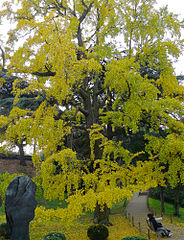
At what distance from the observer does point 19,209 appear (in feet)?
18.5

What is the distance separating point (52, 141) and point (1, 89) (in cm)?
1544

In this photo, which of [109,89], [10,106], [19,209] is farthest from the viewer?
[10,106]

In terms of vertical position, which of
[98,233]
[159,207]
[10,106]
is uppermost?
[10,106]

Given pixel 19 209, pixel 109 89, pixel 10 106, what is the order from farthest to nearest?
1. pixel 10 106
2. pixel 109 89
3. pixel 19 209

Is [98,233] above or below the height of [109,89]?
below

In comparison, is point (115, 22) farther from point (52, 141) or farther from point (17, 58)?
point (52, 141)

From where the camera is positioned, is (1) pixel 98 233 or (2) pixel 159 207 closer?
(1) pixel 98 233

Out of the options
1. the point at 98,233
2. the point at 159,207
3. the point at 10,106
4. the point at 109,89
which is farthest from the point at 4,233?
the point at 159,207

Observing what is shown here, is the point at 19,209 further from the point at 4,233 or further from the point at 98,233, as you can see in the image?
the point at 4,233

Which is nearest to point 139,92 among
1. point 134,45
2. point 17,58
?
point 134,45

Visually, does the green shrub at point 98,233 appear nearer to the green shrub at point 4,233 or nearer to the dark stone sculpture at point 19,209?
the green shrub at point 4,233

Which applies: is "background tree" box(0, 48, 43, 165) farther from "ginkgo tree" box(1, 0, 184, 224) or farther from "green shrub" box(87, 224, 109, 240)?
"green shrub" box(87, 224, 109, 240)

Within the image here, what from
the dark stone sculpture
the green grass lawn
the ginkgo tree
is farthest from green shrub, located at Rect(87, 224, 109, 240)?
the green grass lawn

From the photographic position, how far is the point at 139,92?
780cm
